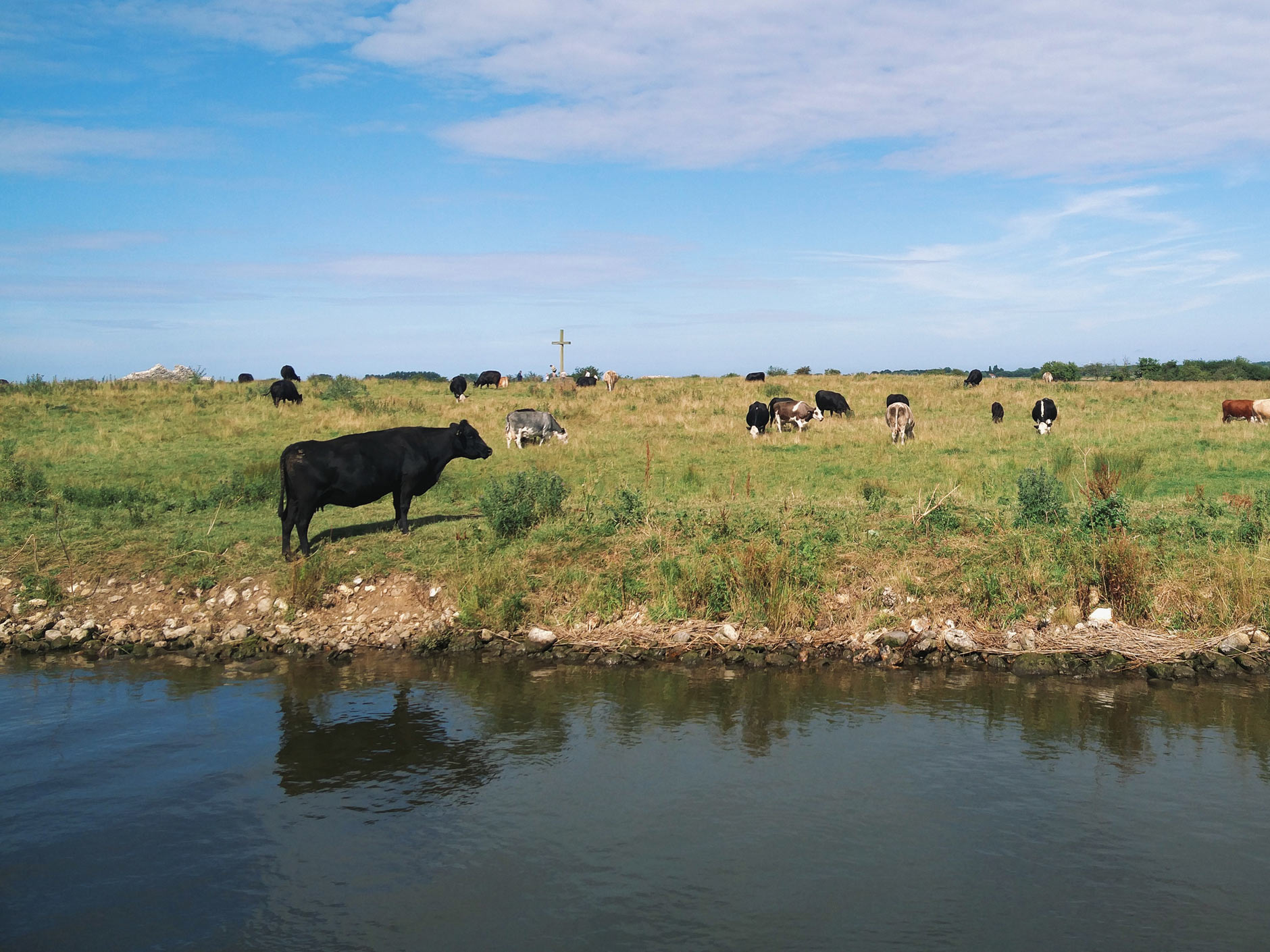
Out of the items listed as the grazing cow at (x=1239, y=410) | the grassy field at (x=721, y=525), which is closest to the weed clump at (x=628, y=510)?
the grassy field at (x=721, y=525)

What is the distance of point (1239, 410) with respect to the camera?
30344 mm

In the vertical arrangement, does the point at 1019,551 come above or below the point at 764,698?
above

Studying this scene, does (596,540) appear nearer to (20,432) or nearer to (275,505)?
(275,505)

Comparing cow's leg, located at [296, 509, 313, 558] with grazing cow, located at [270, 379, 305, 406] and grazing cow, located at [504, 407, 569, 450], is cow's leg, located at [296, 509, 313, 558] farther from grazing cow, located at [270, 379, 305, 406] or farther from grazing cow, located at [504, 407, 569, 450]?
grazing cow, located at [270, 379, 305, 406]

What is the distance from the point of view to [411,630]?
12344 mm

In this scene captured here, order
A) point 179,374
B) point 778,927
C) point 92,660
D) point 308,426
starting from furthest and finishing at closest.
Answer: point 179,374
point 308,426
point 92,660
point 778,927

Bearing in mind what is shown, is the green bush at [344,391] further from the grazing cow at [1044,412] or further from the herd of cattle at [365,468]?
the grazing cow at [1044,412]

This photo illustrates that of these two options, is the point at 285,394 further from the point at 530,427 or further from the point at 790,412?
the point at 790,412

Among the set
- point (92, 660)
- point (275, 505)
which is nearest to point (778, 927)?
point (92, 660)

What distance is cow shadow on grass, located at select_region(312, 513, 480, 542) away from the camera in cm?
1471

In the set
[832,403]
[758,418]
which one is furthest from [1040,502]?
[832,403]

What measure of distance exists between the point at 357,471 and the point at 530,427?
42.5 feet

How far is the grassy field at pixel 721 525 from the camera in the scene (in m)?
12.3

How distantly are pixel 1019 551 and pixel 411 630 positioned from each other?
8192 millimetres
